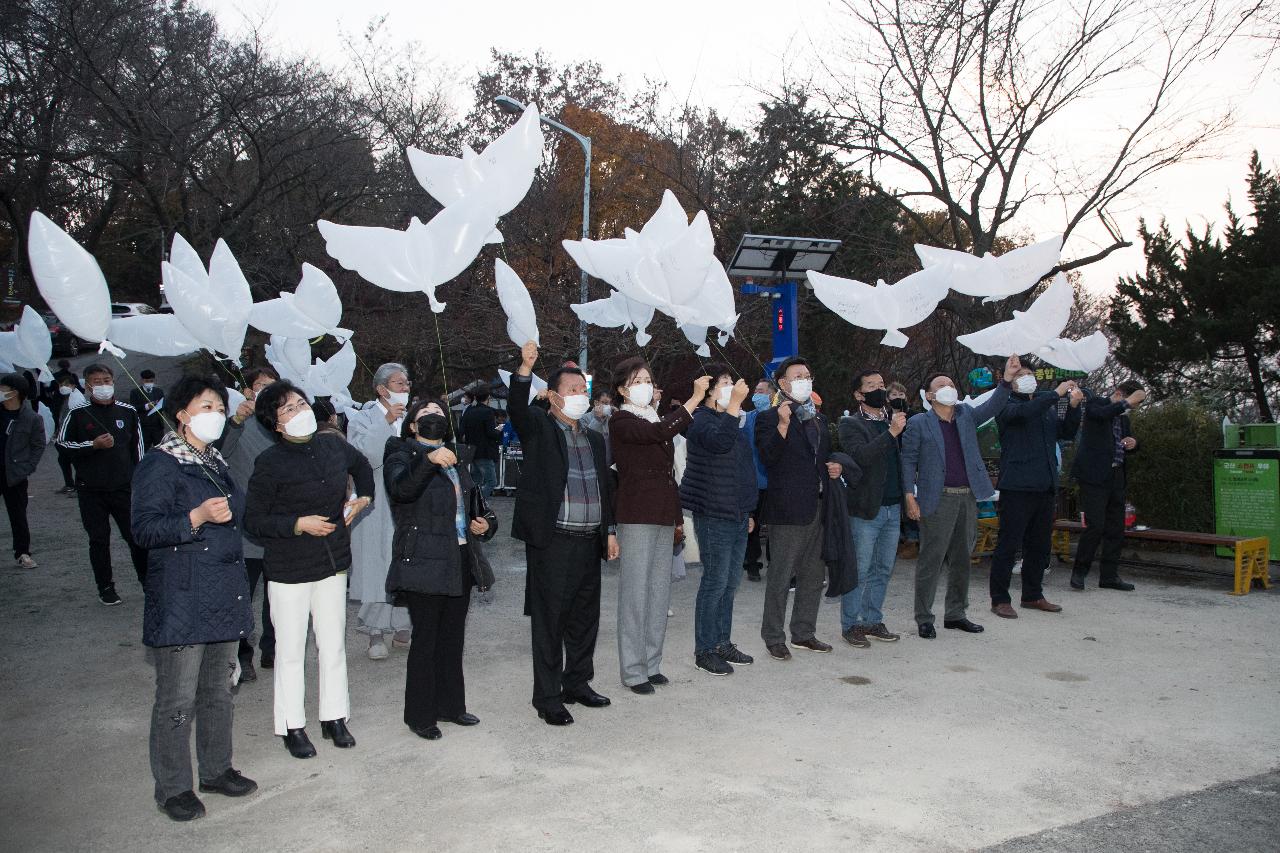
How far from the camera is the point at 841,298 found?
6773mm

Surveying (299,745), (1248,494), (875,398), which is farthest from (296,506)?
(1248,494)

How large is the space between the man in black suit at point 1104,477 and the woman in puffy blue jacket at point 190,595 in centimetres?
697

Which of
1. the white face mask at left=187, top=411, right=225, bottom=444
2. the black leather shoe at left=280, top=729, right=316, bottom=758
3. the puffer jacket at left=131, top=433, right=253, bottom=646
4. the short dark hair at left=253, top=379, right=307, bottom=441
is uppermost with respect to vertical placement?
the short dark hair at left=253, top=379, right=307, bottom=441

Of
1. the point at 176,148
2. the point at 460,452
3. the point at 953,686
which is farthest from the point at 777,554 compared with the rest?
the point at 176,148

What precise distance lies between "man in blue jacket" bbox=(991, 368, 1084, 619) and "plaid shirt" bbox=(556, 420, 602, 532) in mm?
3718

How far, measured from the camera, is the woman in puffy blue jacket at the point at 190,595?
405 cm

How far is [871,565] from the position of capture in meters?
7.02

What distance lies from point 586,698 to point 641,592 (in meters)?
0.65

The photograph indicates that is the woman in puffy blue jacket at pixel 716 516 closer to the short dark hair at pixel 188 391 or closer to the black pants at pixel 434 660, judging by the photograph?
the black pants at pixel 434 660

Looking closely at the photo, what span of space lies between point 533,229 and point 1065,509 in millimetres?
14094

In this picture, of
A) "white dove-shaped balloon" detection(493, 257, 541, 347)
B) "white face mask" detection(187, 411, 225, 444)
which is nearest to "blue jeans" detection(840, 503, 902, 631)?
"white dove-shaped balloon" detection(493, 257, 541, 347)

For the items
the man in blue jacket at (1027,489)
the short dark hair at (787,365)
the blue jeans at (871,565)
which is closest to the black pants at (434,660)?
the short dark hair at (787,365)

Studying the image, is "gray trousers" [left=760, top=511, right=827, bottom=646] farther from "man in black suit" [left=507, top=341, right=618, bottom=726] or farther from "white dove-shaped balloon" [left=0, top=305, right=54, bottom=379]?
"white dove-shaped balloon" [left=0, top=305, right=54, bottom=379]

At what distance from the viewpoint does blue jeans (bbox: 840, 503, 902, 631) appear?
6914 mm
